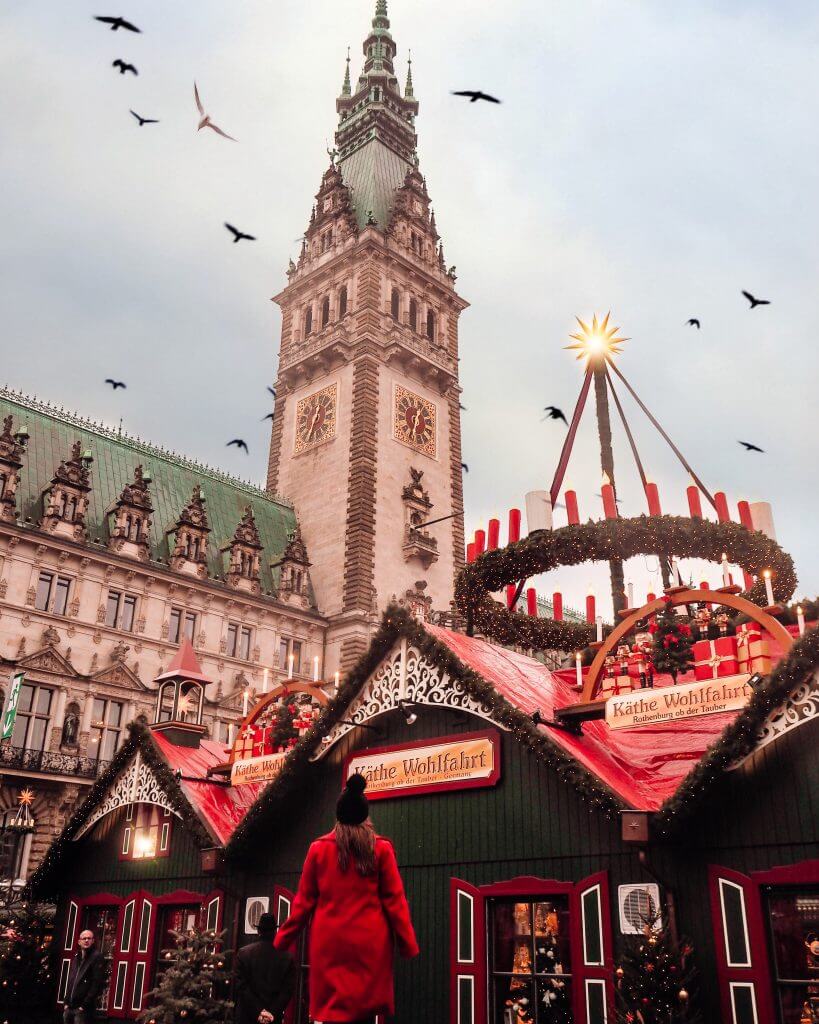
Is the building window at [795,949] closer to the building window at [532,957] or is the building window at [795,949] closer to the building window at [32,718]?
the building window at [532,957]

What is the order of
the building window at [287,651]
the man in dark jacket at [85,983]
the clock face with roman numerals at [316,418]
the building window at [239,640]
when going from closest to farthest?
the man in dark jacket at [85,983], the building window at [239,640], the building window at [287,651], the clock face with roman numerals at [316,418]

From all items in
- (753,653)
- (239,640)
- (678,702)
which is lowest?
(678,702)

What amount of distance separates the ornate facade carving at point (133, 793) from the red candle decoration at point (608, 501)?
33.8 feet

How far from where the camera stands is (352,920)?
6.46 m

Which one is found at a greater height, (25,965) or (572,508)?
(572,508)

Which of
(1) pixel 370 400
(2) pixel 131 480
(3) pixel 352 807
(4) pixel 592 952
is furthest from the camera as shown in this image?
(1) pixel 370 400

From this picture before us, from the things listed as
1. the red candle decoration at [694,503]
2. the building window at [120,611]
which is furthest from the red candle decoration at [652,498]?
the building window at [120,611]

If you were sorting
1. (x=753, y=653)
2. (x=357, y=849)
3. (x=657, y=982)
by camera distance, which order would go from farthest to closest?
(x=753, y=653), (x=657, y=982), (x=357, y=849)

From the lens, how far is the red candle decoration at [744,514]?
14.8m

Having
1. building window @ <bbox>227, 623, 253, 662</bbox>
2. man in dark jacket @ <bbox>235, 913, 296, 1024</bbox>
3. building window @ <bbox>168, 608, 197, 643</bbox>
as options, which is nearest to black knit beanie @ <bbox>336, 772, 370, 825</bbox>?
man in dark jacket @ <bbox>235, 913, 296, 1024</bbox>

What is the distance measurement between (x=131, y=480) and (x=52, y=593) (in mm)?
12341

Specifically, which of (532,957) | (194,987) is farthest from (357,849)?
(194,987)

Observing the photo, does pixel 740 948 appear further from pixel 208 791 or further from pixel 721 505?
Answer: pixel 208 791

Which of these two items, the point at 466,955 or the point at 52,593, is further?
the point at 52,593
